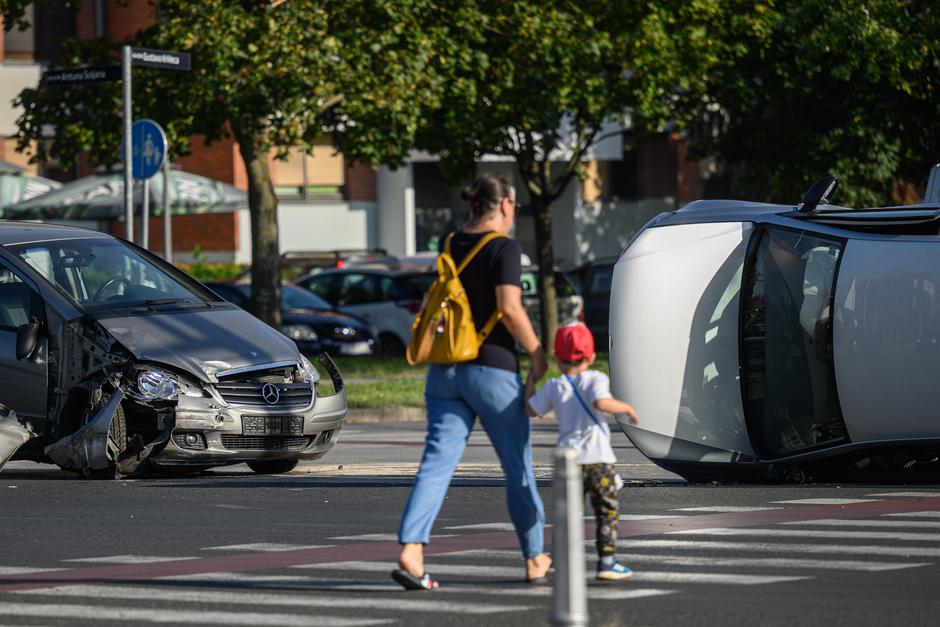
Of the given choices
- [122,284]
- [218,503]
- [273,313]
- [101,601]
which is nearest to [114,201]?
[273,313]

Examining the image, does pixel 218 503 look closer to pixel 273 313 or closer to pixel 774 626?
pixel 774 626

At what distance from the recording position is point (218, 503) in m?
11.5

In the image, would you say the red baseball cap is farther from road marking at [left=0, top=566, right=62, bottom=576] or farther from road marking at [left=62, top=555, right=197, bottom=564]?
road marking at [left=0, top=566, right=62, bottom=576]

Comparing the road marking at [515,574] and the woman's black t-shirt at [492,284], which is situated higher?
the woman's black t-shirt at [492,284]

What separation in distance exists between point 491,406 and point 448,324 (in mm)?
386

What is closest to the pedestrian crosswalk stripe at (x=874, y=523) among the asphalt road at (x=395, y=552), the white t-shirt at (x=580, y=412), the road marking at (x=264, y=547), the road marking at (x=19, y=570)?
the asphalt road at (x=395, y=552)

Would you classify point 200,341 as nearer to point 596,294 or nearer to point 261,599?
point 261,599

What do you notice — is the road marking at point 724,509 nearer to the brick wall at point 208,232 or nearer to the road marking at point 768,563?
the road marking at point 768,563

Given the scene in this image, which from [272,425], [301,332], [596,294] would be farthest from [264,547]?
[596,294]

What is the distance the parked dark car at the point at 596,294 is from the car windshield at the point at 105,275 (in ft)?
61.2

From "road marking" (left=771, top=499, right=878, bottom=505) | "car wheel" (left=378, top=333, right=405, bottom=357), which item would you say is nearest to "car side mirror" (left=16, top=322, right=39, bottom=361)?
"road marking" (left=771, top=499, right=878, bottom=505)

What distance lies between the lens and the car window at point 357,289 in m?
31.5

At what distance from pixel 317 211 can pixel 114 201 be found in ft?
67.4

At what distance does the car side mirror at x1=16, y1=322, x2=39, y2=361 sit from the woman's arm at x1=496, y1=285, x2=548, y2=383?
19.3 ft
